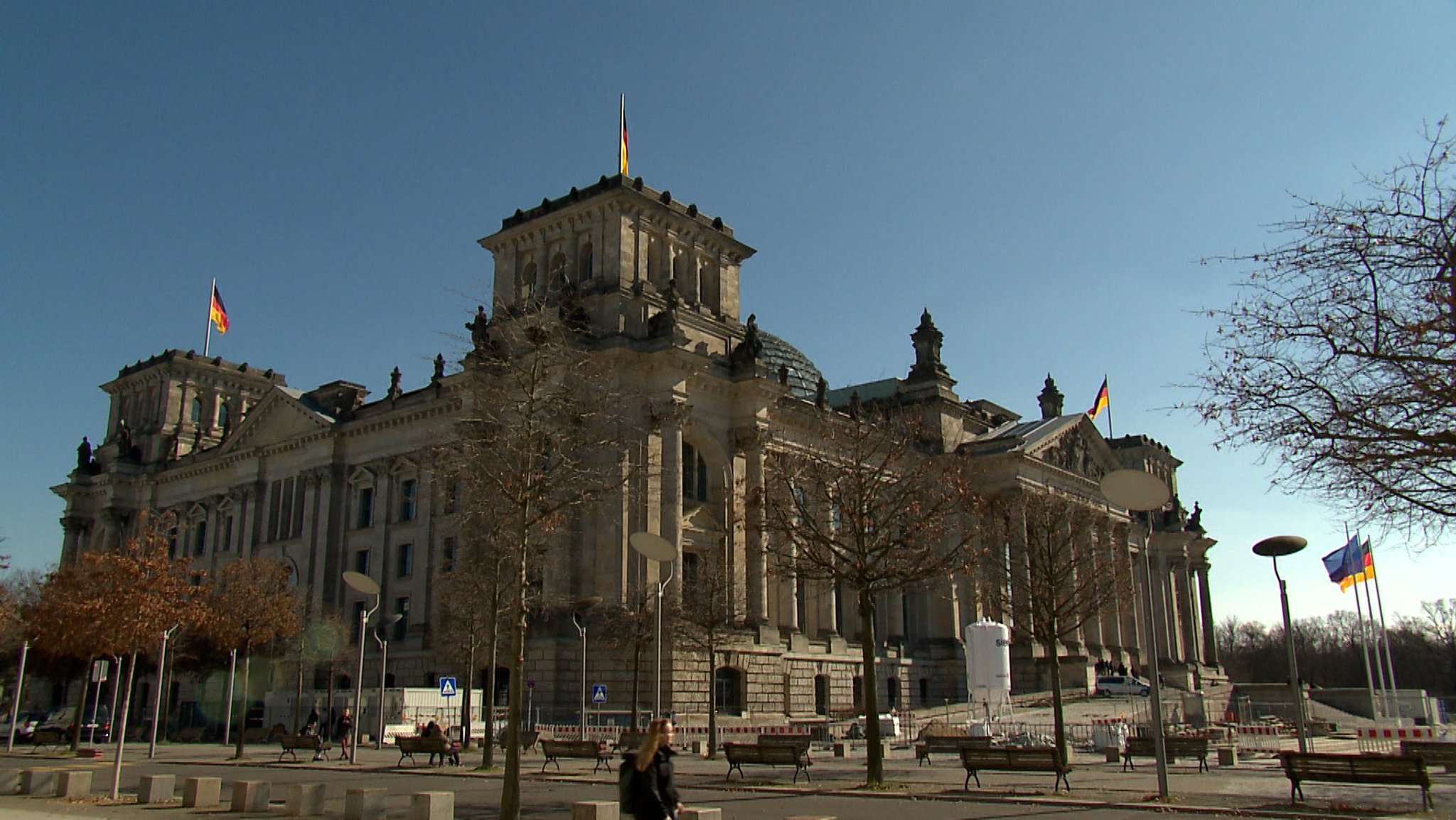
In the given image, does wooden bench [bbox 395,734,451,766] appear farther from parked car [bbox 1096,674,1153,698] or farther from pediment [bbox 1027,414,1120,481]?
pediment [bbox 1027,414,1120,481]

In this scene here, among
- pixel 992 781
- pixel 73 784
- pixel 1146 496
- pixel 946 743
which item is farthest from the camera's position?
pixel 946 743

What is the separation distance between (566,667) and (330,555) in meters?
27.0

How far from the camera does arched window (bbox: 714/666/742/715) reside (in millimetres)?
53625

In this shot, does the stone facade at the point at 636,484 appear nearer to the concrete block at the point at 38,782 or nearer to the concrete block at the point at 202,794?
the concrete block at the point at 202,794

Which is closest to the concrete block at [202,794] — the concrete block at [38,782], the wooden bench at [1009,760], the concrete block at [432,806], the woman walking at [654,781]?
the concrete block at [38,782]

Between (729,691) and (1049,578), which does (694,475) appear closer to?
(729,691)

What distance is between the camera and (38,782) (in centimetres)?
2517

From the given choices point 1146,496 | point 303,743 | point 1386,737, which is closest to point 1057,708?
point 1146,496

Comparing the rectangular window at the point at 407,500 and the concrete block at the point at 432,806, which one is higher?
the rectangular window at the point at 407,500

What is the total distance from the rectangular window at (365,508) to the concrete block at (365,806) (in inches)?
2114

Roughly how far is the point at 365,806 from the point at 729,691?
35842mm

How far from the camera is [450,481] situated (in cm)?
4209

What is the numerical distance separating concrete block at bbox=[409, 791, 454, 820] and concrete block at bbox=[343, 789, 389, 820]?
0.99 meters

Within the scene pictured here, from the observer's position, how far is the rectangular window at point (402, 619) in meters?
64.9
